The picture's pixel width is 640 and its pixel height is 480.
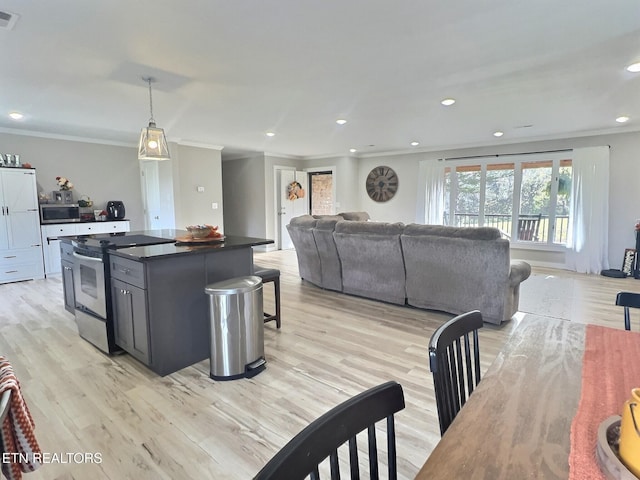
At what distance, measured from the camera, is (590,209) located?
5.70 metres

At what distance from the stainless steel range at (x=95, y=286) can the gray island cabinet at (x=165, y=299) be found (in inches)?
2.5

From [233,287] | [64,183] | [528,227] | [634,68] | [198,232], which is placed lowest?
[233,287]

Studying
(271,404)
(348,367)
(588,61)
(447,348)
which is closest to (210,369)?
(271,404)

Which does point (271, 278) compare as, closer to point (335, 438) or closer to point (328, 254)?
point (328, 254)

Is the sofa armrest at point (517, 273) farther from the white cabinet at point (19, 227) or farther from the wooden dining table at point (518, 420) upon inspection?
the white cabinet at point (19, 227)

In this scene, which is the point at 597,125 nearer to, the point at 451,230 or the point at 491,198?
the point at 491,198

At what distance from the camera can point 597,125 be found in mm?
5242

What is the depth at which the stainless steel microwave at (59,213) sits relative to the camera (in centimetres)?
547

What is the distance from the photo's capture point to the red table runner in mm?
656

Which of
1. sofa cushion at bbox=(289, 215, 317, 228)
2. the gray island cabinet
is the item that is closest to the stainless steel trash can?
the gray island cabinet

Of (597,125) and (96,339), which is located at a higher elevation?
(597,125)

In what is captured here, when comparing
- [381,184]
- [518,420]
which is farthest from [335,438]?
[381,184]

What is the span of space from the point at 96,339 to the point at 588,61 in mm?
4716

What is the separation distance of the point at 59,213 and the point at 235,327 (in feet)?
16.4
